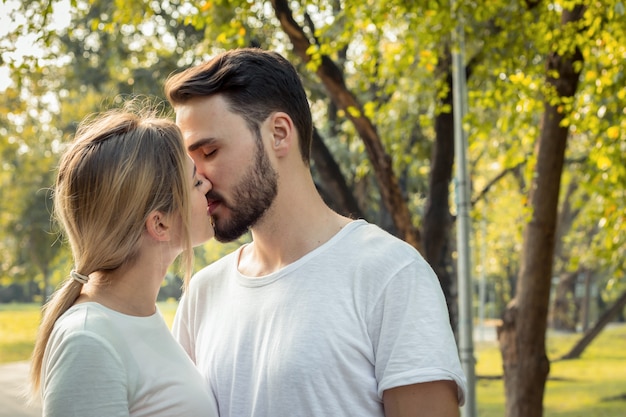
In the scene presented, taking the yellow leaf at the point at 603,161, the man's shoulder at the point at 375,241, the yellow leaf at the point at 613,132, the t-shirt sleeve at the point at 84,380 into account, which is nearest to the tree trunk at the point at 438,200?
the yellow leaf at the point at 603,161

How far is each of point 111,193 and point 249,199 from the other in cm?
53

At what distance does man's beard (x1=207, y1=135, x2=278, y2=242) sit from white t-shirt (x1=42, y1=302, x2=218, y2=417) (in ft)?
1.18

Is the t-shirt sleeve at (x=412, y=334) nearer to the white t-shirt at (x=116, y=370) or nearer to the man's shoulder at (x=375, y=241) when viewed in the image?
the man's shoulder at (x=375, y=241)

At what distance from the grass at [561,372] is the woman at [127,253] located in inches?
398

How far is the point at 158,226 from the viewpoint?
228cm

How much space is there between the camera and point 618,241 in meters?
9.02

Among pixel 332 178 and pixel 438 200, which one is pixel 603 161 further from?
pixel 332 178

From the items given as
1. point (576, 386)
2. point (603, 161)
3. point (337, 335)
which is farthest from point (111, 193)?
point (576, 386)

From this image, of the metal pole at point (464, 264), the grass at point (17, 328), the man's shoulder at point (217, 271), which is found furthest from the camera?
the grass at point (17, 328)

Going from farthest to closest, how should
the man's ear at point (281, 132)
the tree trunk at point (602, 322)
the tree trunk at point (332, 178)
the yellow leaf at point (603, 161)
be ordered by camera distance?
the tree trunk at point (602, 322) → the tree trunk at point (332, 178) → the yellow leaf at point (603, 161) → the man's ear at point (281, 132)

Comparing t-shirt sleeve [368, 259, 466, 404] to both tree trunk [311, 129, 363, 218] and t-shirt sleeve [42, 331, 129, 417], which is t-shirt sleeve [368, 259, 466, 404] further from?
tree trunk [311, 129, 363, 218]

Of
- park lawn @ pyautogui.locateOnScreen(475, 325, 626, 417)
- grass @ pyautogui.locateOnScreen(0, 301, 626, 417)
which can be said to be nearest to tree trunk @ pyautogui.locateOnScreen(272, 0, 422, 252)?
grass @ pyautogui.locateOnScreen(0, 301, 626, 417)

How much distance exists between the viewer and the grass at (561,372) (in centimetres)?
1994

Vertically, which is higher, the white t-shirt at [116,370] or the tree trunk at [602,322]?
the white t-shirt at [116,370]
